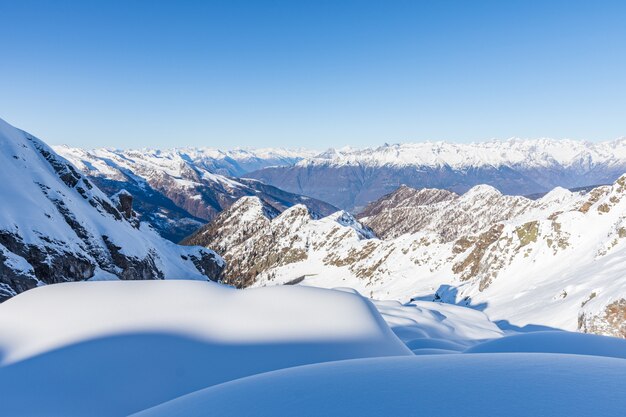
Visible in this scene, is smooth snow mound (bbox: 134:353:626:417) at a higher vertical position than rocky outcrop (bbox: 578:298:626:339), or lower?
higher

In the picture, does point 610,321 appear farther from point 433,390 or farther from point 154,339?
point 154,339

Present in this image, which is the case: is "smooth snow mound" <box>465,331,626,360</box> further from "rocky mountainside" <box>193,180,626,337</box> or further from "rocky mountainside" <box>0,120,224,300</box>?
"rocky mountainside" <box>0,120,224,300</box>

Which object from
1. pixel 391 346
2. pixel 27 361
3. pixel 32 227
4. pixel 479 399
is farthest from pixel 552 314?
pixel 32 227

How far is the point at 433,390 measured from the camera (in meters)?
3.79

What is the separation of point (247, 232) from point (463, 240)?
125892 millimetres

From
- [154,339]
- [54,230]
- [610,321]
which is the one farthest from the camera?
[54,230]

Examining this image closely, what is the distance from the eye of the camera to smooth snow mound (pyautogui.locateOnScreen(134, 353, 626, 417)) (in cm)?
339

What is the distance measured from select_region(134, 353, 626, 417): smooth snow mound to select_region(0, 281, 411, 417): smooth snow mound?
2.70 m

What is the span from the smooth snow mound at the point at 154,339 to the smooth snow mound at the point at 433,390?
2699 mm

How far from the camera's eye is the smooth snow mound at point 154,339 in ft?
21.1

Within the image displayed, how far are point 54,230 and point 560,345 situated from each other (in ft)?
154

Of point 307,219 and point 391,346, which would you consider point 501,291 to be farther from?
point 307,219

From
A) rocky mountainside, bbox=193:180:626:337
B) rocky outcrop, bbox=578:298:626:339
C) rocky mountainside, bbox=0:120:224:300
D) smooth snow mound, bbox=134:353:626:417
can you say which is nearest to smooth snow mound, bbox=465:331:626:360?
Answer: smooth snow mound, bbox=134:353:626:417

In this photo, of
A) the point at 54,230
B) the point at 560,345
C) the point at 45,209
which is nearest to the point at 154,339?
the point at 560,345
